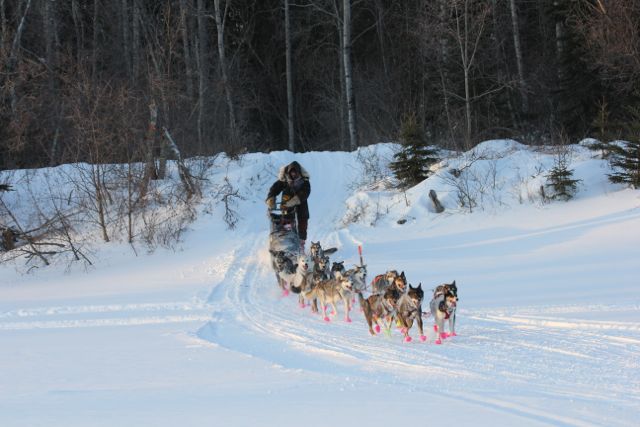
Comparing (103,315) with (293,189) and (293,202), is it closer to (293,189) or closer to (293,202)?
(293,202)

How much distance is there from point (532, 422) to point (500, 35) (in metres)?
26.0

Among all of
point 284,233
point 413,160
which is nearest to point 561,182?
point 413,160

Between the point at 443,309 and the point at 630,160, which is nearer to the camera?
the point at 443,309

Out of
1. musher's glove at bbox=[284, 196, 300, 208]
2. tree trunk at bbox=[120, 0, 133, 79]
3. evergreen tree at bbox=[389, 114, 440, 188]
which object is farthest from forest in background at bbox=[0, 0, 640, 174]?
musher's glove at bbox=[284, 196, 300, 208]

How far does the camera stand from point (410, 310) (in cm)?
709

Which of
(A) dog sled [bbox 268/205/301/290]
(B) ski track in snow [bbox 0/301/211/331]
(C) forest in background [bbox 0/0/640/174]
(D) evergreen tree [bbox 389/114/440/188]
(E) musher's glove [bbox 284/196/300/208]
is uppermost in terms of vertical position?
(C) forest in background [bbox 0/0/640/174]

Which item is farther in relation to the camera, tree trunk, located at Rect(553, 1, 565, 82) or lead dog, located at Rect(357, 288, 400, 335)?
tree trunk, located at Rect(553, 1, 565, 82)

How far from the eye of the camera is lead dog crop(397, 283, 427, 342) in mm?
7012

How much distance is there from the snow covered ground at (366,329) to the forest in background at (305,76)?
10.7 feet

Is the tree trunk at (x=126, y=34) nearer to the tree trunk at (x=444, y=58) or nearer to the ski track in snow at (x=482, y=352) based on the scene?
the tree trunk at (x=444, y=58)

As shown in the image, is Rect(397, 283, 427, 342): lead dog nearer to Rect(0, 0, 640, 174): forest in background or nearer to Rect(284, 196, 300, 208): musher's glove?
Rect(284, 196, 300, 208): musher's glove

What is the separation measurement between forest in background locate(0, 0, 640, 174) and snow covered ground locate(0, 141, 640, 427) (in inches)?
128

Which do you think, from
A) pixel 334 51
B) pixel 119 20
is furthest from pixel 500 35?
pixel 119 20

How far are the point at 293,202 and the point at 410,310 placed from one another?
5.55 metres
